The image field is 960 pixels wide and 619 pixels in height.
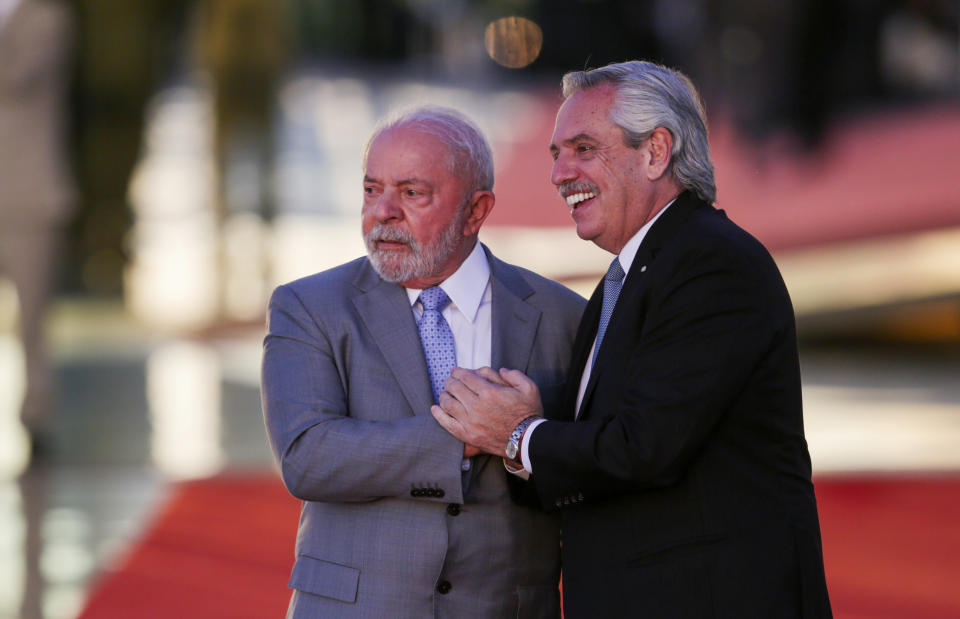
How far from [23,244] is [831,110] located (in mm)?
8164

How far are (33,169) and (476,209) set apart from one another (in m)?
4.52

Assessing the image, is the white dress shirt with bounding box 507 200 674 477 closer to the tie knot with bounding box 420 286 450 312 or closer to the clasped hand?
the clasped hand

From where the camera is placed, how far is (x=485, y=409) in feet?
7.26

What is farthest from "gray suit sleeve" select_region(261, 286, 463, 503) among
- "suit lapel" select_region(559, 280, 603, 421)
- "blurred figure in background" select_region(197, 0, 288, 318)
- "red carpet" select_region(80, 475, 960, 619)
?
"blurred figure in background" select_region(197, 0, 288, 318)

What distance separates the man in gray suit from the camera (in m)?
2.24

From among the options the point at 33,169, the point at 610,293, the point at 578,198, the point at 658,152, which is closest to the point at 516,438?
the point at 610,293

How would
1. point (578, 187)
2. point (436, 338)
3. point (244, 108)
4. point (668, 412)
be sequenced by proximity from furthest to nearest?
point (244, 108) < point (436, 338) < point (578, 187) < point (668, 412)

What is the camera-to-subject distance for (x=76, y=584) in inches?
176

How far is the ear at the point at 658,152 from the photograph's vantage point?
7.30 feet

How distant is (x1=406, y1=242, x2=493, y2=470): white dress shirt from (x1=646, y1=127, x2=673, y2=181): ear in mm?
399

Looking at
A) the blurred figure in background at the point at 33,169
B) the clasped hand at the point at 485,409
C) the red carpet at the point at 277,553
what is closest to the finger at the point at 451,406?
the clasped hand at the point at 485,409

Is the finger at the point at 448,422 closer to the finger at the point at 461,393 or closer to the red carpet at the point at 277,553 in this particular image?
the finger at the point at 461,393

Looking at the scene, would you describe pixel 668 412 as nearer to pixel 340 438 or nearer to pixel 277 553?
pixel 340 438

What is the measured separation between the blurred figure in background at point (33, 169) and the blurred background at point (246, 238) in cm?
1
